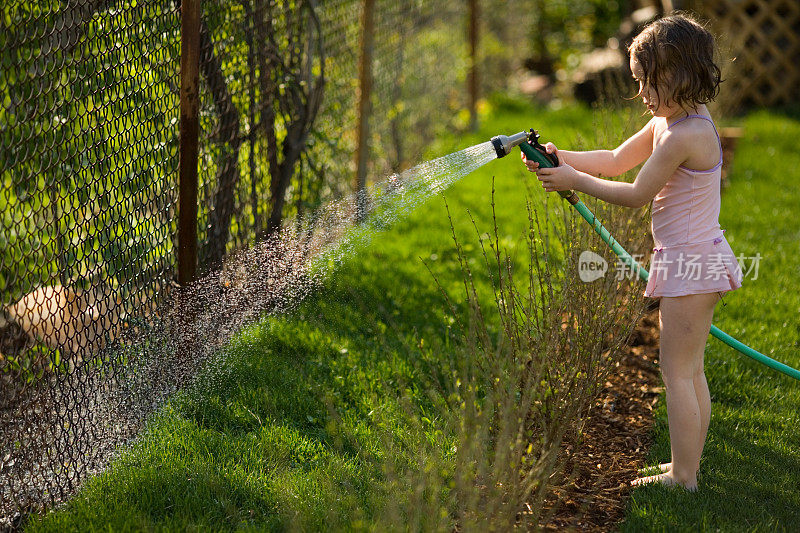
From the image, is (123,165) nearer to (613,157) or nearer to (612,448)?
(613,157)

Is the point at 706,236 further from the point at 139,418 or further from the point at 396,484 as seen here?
the point at 139,418

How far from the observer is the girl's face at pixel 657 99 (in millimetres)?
2557

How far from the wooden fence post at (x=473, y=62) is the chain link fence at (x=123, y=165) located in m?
1.80

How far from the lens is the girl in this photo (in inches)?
99.9

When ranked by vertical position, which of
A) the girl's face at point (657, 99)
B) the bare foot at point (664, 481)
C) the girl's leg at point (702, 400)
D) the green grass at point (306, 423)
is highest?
the girl's face at point (657, 99)

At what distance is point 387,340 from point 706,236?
5.10 ft

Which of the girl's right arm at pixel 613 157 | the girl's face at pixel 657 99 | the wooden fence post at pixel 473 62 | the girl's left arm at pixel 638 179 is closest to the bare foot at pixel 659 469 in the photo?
the girl's left arm at pixel 638 179

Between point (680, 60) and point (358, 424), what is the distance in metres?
1.62

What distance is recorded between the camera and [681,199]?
8.60ft

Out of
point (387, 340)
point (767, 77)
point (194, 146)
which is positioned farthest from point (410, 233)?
point (767, 77)

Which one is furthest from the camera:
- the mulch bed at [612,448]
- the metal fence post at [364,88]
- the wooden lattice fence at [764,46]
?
the wooden lattice fence at [764,46]

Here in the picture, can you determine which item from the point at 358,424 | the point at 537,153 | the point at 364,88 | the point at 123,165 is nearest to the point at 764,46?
the point at 364,88

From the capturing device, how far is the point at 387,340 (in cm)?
373

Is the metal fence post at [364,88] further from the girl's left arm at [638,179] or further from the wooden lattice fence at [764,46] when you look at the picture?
the wooden lattice fence at [764,46]
